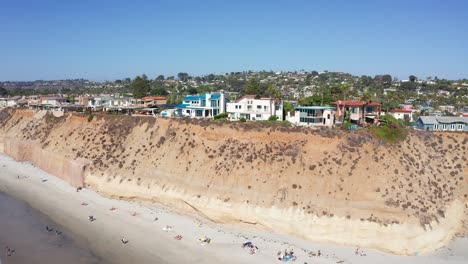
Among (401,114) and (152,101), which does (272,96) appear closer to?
(401,114)

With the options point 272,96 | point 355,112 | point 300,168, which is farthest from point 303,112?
point 300,168

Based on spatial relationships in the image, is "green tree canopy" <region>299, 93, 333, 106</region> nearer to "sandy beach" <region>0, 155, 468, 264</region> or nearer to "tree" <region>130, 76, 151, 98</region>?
"sandy beach" <region>0, 155, 468, 264</region>

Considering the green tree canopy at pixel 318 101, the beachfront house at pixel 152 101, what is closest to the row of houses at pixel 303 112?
the green tree canopy at pixel 318 101

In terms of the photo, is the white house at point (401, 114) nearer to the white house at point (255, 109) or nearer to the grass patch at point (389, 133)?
the white house at point (255, 109)

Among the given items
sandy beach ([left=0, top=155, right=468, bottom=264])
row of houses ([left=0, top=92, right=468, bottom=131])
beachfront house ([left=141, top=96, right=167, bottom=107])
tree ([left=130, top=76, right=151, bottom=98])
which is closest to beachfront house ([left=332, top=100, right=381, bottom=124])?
row of houses ([left=0, top=92, right=468, bottom=131])

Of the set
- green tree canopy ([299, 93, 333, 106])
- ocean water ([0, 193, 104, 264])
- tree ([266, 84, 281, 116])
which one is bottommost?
ocean water ([0, 193, 104, 264])

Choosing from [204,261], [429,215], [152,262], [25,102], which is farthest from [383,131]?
[25,102]

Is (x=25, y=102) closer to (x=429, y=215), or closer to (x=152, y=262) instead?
(x=152, y=262)
